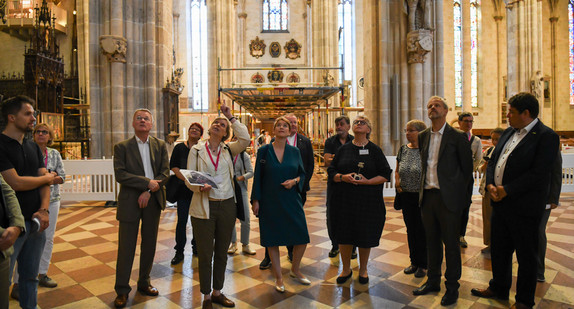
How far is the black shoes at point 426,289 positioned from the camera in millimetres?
3797

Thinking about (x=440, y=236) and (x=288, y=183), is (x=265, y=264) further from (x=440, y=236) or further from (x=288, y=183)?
(x=440, y=236)

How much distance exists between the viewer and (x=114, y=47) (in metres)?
8.95

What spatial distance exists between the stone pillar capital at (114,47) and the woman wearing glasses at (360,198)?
6836 millimetres

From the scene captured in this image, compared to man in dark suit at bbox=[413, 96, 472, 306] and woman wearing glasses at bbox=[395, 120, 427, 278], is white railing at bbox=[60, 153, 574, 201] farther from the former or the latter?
man in dark suit at bbox=[413, 96, 472, 306]

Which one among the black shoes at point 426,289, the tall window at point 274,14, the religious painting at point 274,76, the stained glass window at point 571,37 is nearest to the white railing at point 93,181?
the black shoes at point 426,289

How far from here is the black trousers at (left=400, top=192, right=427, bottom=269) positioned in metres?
4.40

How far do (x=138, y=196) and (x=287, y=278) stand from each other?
1717mm

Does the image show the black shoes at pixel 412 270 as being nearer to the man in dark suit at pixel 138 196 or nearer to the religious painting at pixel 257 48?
the man in dark suit at pixel 138 196

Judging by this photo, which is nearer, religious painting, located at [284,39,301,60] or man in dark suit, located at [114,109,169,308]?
man in dark suit, located at [114,109,169,308]

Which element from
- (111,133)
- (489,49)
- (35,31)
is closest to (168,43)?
(111,133)

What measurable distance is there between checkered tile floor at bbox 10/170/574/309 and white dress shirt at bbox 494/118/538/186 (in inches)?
43.9

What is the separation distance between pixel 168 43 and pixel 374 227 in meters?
7.92

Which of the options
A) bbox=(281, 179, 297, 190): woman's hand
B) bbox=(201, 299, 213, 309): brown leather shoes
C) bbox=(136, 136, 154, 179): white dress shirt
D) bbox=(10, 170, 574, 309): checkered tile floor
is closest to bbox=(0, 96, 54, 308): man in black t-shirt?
bbox=(10, 170, 574, 309): checkered tile floor

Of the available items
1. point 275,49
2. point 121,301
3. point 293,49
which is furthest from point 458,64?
point 121,301
